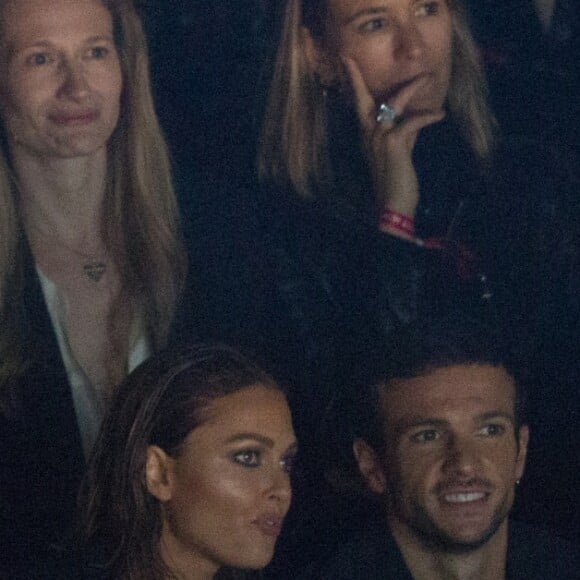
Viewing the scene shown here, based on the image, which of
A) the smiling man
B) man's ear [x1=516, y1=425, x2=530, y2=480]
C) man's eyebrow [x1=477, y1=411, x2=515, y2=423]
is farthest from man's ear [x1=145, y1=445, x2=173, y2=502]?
man's ear [x1=516, y1=425, x2=530, y2=480]

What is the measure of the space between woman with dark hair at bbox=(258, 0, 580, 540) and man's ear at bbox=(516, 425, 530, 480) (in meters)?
0.09

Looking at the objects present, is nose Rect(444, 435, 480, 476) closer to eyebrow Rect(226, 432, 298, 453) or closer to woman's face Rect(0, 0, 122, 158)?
eyebrow Rect(226, 432, 298, 453)

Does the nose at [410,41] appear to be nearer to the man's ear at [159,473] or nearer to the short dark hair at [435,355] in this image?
the short dark hair at [435,355]

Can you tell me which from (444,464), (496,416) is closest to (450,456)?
(444,464)

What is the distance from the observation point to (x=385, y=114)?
3643mm

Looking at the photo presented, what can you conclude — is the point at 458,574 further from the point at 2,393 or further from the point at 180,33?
Result: the point at 180,33

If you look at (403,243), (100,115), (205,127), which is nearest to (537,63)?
(403,243)

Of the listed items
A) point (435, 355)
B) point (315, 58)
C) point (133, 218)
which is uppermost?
point (315, 58)

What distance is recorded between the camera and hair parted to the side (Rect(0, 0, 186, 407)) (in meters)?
3.57

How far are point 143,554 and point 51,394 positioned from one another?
1.58 feet

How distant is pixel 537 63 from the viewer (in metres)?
3.68

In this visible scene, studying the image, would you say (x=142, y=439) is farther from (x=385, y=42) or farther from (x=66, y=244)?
(x=385, y=42)

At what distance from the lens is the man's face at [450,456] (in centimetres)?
350

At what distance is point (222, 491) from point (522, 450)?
0.81 meters
